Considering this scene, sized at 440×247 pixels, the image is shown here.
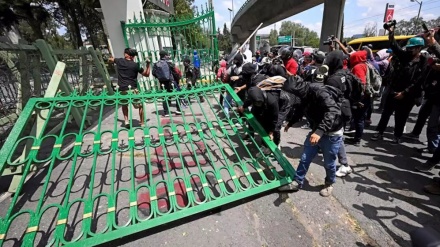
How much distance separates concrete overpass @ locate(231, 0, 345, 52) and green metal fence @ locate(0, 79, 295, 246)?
11.5m

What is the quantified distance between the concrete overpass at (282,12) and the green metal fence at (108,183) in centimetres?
1147

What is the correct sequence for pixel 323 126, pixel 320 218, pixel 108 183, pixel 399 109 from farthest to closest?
pixel 399 109 < pixel 108 183 < pixel 320 218 < pixel 323 126

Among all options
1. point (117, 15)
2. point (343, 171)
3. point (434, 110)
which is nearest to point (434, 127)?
point (434, 110)

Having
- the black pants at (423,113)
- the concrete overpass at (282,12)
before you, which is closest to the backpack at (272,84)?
the black pants at (423,113)

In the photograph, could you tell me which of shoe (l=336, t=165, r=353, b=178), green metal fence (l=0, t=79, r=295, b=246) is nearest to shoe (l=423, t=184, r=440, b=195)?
shoe (l=336, t=165, r=353, b=178)

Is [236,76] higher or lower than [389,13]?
lower

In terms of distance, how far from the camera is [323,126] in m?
2.16

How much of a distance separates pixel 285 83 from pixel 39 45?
4.23 metres

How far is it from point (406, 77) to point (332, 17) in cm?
1023

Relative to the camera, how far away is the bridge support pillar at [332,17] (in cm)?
1146

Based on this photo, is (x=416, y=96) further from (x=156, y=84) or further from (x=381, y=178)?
(x=156, y=84)

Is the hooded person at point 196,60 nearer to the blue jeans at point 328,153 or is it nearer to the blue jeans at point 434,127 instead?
the blue jeans at point 328,153

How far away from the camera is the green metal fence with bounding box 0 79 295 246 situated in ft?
6.63

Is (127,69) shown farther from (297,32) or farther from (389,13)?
(297,32)
